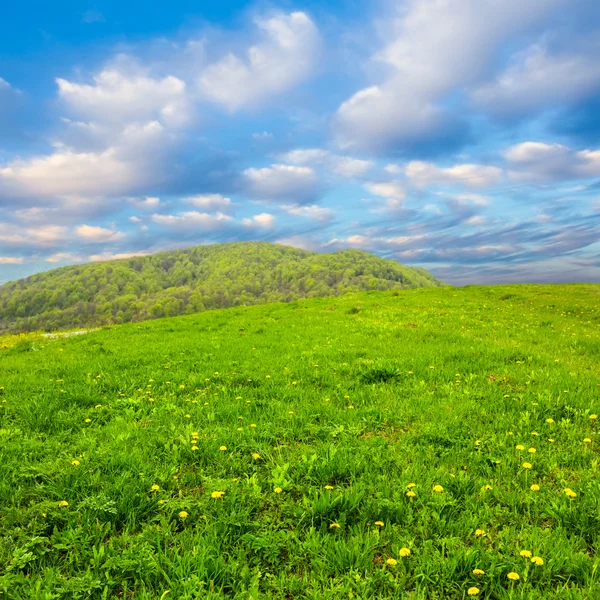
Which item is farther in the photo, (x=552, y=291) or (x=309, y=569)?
(x=552, y=291)

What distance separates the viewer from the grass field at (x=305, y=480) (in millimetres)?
3539

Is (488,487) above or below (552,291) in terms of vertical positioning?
below

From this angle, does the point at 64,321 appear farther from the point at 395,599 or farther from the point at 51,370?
the point at 395,599

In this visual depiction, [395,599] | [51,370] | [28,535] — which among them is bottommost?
[395,599]

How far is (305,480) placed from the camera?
5094 mm

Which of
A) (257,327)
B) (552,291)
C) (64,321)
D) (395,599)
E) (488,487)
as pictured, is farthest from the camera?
(64,321)

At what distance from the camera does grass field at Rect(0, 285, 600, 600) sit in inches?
139

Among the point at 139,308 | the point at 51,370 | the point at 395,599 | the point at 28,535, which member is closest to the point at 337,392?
the point at 395,599

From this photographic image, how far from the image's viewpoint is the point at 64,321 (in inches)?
7293

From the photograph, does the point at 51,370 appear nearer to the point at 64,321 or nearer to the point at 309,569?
the point at 309,569

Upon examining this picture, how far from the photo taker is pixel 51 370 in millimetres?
11188

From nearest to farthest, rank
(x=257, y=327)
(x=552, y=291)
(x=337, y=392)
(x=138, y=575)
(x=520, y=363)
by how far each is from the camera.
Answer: (x=138, y=575) < (x=337, y=392) < (x=520, y=363) < (x=257, y=327) < (x=552, y=291)

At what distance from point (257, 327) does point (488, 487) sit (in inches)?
621

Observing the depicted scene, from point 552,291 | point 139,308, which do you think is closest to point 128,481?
point 552,291
